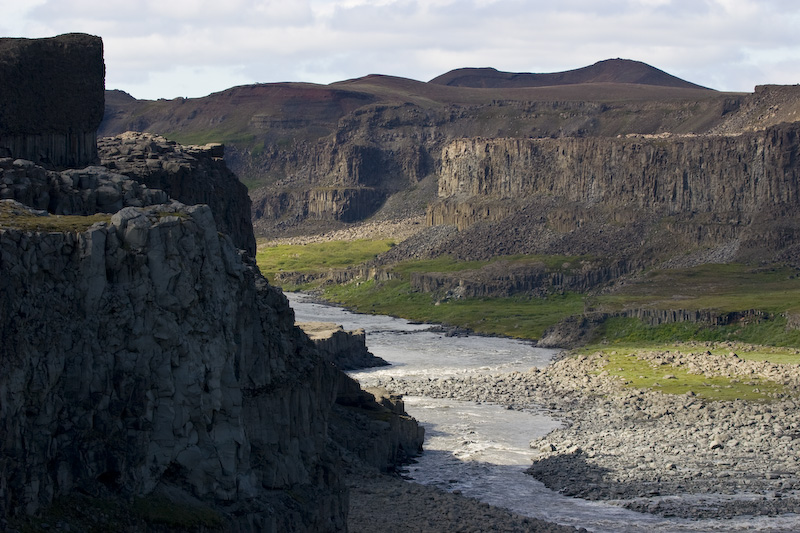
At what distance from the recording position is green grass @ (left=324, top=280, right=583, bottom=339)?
14812 centimetres

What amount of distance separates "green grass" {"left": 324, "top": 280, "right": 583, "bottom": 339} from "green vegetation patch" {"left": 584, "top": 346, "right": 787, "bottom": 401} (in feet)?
102

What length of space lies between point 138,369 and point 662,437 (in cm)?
4594

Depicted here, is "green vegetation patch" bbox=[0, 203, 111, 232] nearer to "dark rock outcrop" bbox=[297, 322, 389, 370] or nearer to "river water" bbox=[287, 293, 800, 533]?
"river water" bbox=[287, 293, 800, 533]

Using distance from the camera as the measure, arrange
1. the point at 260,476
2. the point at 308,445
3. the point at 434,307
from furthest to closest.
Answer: the point at 434,307 → the point at 308,445 → the point at 260,476

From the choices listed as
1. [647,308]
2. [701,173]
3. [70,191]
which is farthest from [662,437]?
[701,173]

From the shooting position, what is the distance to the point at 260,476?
47.6 metres

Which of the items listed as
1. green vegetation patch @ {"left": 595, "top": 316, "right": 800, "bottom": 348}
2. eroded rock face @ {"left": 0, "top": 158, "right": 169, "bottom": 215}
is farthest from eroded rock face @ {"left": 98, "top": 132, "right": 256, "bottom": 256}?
green vegetation patch @ {"left": 595, "top": 316, "right": 800, "bottom": 348}

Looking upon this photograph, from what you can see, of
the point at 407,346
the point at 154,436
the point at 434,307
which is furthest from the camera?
the point at 434,307

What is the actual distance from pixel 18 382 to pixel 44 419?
66.6 inches

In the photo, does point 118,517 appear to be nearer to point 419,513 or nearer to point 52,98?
point 419,513

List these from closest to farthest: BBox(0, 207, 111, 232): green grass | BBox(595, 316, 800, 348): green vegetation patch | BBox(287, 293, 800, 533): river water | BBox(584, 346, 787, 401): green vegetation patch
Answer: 1. BBox(0, 207, 111, 232): green grass
2. BBox(287, 293, 800, 533): river water
3. BBox(584, 346, 787, 401): green vegetation patch
4. BBox(595, 316, 800, 348): green vegetation patch

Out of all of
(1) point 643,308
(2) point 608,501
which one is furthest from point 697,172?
(2) point 608,501

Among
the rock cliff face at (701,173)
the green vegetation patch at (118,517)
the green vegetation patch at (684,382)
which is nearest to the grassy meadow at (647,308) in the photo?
the green vegetation patch at (684,382)

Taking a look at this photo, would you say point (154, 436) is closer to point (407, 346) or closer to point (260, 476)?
point (260, 476)
